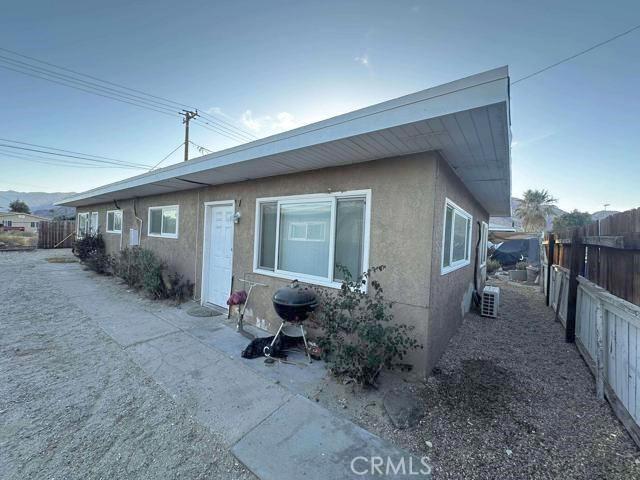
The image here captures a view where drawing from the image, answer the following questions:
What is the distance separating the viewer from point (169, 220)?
7.09 meters

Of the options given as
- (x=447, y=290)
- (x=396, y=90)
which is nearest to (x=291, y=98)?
(x=396, y=90)

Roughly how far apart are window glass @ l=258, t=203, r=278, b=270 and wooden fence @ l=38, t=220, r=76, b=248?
66.6ft

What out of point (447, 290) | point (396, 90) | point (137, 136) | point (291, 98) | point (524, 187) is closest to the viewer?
point (447, 290)

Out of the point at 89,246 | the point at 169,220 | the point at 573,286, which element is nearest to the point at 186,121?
the point at 89,246

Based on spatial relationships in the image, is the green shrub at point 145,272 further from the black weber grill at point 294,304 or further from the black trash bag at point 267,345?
the black weber grill at point 294,304

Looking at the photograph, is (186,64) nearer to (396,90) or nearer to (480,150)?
(396,90)

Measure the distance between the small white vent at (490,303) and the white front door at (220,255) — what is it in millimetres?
5748

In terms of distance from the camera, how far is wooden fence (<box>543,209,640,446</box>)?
92.4 inches

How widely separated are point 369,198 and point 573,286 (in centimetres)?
432

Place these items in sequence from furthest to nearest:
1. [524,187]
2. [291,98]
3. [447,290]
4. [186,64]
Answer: [524,187], [186,64], [291,98], [447,290]

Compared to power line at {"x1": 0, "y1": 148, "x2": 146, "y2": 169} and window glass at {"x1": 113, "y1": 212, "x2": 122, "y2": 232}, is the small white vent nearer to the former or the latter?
window glass at {"x1": 113, "y1": 212, "x2": 122, "y2": 232}

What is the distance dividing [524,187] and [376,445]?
1365 inches

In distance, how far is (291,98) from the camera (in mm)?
6348

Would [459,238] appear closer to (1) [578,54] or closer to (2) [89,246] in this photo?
(1) [578,54]
